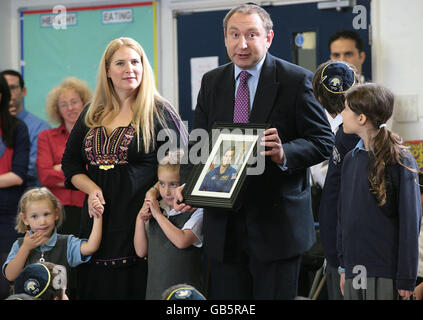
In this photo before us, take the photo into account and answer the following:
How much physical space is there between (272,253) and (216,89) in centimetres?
73

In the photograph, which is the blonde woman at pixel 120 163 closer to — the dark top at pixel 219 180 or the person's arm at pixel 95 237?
the person's arm at pixel 95 237

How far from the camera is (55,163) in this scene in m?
3.89

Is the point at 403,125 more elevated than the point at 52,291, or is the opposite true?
the point at 403,125

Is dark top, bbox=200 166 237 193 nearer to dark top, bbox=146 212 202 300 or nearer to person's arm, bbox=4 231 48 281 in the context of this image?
dark top, bbox=146 212 202 300

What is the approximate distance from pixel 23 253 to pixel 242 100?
1.38 m

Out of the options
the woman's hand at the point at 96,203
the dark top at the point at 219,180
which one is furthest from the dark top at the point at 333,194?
the woman's hand at the point at 96,203

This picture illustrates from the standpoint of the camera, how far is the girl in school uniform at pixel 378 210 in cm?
229

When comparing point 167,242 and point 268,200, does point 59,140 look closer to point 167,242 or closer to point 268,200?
point 167,242

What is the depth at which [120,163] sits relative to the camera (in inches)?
113

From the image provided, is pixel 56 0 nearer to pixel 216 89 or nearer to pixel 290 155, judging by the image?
pixel 216 89

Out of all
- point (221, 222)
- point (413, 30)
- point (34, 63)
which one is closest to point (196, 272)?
point (221, 222)

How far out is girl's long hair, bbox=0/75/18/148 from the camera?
12.4 feet

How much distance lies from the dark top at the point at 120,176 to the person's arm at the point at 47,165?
0.94 meters

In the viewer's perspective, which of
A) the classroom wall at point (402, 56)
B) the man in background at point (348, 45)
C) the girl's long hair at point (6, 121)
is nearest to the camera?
the girl's long hair at point (6, 121)
